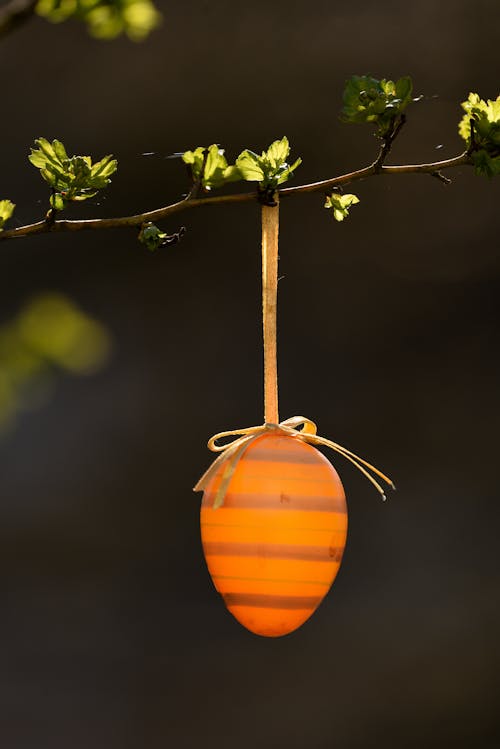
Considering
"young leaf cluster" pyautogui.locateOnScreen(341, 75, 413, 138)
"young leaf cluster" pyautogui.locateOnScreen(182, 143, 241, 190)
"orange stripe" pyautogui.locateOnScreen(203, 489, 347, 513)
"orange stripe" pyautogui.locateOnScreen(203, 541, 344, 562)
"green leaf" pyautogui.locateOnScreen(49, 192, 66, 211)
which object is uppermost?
"young leaf cluster" pyautogui.locateOnScreen(341, 75, 413, 138)

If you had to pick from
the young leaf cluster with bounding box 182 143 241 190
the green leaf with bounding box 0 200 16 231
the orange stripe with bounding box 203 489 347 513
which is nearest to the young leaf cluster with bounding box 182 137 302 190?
the young leaf cluster with bounding box 182 143 241 190

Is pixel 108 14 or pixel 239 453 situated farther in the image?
pixel 239 453

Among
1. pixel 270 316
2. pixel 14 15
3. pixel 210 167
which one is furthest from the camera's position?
pixel 270 316

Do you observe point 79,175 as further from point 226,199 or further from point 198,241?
point 198,241

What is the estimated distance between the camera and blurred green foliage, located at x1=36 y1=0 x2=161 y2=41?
594 mm

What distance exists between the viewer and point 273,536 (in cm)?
83

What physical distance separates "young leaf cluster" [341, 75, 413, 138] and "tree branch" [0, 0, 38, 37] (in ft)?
0.93

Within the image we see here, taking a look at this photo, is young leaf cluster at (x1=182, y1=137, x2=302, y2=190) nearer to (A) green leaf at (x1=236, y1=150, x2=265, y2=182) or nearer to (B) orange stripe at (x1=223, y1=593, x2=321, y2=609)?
(A) green leaf at (x1=236, y1=150, x2=265, y2=182)

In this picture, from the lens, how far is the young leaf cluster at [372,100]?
0.77 metres

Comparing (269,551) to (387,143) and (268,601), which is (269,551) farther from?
(387,143)

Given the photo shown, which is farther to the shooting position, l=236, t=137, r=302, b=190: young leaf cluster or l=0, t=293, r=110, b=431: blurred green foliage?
l=236, t=137, r=302, b=190: young leaf cluster

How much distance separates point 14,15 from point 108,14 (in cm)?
7

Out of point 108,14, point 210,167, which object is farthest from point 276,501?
point 108,14

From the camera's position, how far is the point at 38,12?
23.1 inches
